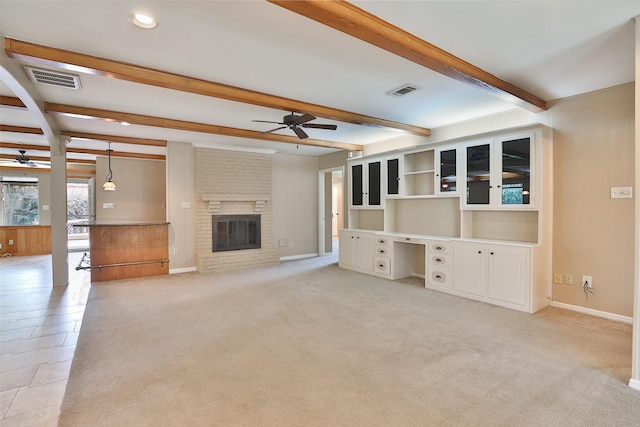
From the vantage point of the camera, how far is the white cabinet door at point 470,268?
13.5 feet

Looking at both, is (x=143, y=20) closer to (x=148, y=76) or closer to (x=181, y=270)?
(x=148, y=76)

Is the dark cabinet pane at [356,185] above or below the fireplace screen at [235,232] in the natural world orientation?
above

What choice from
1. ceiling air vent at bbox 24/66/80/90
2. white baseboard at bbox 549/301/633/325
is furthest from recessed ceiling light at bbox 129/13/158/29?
white baseboard at bbox 549/301/633/325

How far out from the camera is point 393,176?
18.6ft

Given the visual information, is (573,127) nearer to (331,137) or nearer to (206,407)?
(331,137)

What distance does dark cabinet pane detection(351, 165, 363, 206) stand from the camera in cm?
636

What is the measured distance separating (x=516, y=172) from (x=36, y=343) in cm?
550

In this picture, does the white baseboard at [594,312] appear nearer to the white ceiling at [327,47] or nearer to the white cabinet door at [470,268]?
the white cabinet door at [470,268]

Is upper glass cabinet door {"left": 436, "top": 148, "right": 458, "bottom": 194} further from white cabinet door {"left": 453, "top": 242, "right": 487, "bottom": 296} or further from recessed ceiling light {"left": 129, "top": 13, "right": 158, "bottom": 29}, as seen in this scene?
recessed ceiling light {"left": 129, "top": 13, "right": 158, "bottom": 29}

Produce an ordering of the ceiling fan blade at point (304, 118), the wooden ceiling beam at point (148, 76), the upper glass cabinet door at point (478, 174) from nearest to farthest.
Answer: the wooden ceiling beam at point (148, 76), the ceiling fan blade at point (304, 118), the upper glass cabinet door at point (478, 174)

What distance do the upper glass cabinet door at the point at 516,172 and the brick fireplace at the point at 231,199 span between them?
15.0 ft

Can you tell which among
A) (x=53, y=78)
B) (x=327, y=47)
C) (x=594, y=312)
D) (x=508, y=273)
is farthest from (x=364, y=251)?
(x=53, y=78)

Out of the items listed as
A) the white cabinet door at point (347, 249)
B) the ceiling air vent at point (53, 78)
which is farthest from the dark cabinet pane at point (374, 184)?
the ceiling air vent at point (53, 78)

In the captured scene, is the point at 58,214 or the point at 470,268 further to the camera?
the point at 58,214
